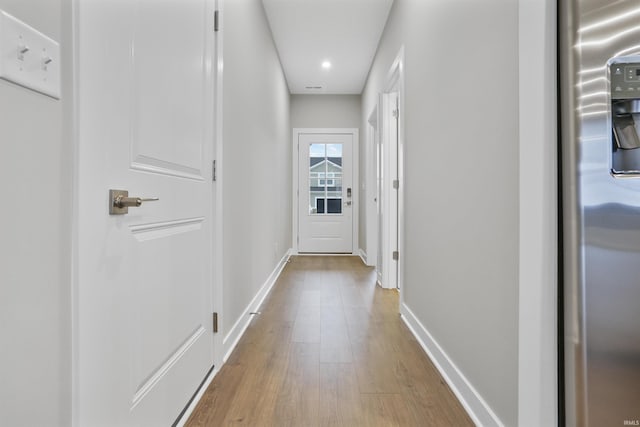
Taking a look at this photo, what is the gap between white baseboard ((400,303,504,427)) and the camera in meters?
1.22

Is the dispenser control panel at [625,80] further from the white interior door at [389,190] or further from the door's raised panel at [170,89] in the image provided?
the white interior door at [389,190]

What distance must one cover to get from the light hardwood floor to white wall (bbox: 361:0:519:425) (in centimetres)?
21

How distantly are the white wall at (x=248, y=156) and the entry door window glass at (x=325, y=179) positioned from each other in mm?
1385

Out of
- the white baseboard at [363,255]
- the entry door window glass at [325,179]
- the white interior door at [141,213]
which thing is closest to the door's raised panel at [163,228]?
the white interior door at [141,213]

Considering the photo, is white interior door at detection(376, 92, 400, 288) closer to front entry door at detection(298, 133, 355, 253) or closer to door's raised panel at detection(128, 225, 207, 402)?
front entry door at detection(298, 133, 355, 253)

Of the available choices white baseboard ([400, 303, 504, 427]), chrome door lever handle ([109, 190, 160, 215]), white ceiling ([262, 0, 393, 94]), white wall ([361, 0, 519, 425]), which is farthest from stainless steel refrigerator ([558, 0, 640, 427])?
white ceiling ([262, 0, 393, 94])

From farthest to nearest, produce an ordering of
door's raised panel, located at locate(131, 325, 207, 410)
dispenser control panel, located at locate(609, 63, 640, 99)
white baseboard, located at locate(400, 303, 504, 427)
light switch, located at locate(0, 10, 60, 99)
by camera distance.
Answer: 1. white baseboard, located at locate(400, 303, 504, 427)
2. door's raised panel, located at locate(131, 325, 207, 410)
3. dispenser control panel, located at locate(609, 63, 640, 99)
4. light switch, located at locate(0, 10, 60, 99)

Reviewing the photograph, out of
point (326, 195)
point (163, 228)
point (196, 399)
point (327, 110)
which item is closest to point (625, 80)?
point (163, 228)

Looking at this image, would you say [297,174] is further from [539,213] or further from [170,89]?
[539,213]

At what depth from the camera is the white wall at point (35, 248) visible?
59cm

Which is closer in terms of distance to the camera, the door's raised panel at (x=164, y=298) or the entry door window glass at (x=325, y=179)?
the door's raised panel at (x=164, y=298)

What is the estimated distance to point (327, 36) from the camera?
3.59 m

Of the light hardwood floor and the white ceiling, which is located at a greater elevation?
the white ceiling

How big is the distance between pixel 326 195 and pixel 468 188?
4.10 metres
